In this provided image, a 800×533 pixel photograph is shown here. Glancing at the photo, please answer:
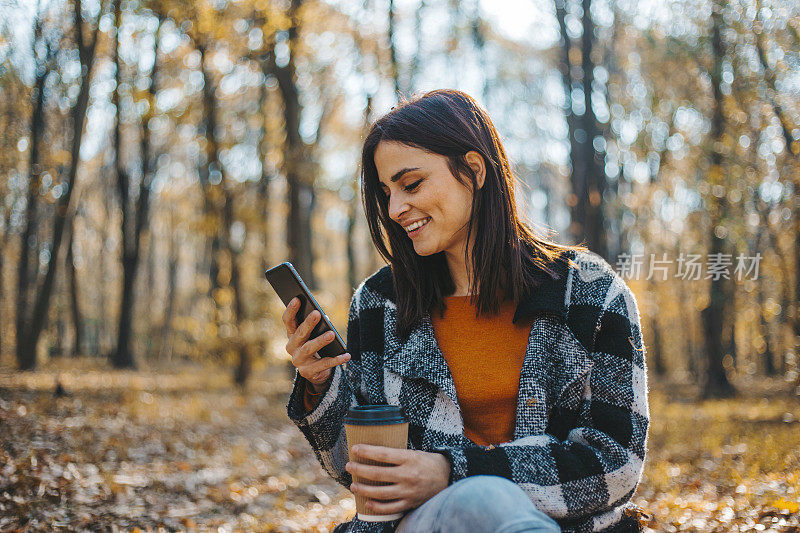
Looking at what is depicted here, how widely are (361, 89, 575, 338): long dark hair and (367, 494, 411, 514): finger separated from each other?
0.77 m

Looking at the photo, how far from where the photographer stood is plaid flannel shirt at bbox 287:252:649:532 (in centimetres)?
184

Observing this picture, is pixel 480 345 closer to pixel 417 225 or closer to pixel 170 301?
pixel 417 225

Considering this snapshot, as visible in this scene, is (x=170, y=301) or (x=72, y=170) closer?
(x=72, y=170)

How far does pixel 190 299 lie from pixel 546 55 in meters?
25.7

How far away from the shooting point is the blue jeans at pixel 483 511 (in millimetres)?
1413

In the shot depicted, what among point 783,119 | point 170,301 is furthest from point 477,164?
point 170,301

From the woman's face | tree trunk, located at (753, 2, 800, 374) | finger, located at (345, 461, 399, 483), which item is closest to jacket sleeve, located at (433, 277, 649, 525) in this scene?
finger, located at (345, 461, 399, 483)

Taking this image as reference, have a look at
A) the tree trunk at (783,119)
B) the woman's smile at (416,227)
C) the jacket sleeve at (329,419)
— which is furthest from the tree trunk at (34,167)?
the tree trunk at (783,119)

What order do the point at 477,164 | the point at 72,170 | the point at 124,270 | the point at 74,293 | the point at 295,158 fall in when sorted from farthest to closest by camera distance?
1. the point at 74,293
2. the point at 124,270
3. the point at 295,158
4. the point at 72,170
5. the point at 477,164

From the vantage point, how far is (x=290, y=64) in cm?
1113

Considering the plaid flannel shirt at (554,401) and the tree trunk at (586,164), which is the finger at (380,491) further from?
the tree trunk at (586,164)

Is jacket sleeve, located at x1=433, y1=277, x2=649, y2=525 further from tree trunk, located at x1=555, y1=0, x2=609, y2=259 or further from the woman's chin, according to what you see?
tree trunk, located at x1=555, y1=0, x2=609, y2=259

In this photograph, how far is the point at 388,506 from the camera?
1.63 metres

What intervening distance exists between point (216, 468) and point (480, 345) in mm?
4792
